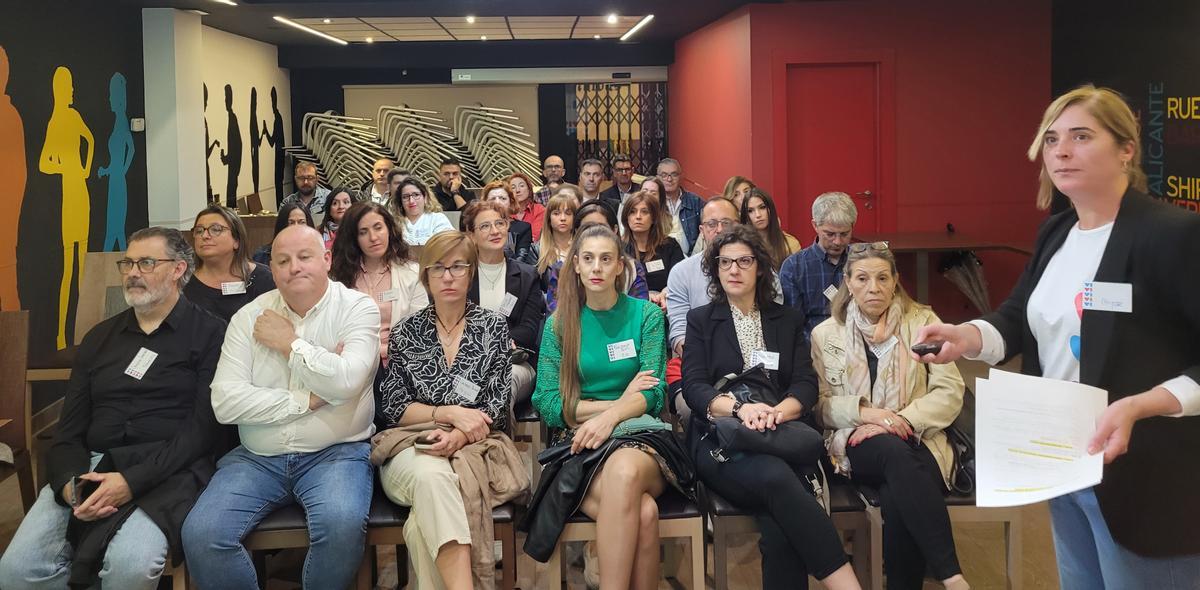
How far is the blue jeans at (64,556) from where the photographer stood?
2820mm

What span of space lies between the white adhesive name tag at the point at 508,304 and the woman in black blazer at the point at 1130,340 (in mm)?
2822

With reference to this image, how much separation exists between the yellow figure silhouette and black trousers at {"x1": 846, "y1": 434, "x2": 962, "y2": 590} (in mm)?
5339

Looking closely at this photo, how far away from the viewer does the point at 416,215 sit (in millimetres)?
6668

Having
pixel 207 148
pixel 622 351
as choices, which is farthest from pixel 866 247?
pixel 207 148

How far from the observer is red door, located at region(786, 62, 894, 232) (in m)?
8.59

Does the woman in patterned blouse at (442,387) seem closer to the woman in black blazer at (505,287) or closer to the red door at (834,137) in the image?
the woman in black blazer at (505,287)

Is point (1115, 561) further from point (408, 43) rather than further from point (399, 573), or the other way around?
point (408, 43)

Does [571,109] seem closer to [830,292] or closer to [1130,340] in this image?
[830,292]

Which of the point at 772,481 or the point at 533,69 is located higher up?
the point at 533,69

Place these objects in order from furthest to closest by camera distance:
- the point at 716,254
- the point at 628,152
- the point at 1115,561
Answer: the point at 628,152 → the point at 716,254 → the point at 1115,561

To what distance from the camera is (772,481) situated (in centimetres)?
294

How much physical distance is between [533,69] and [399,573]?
965 cm

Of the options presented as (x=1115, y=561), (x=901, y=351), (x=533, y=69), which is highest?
(x=533, y=69)

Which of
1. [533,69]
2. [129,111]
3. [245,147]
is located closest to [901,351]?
[129,111]
